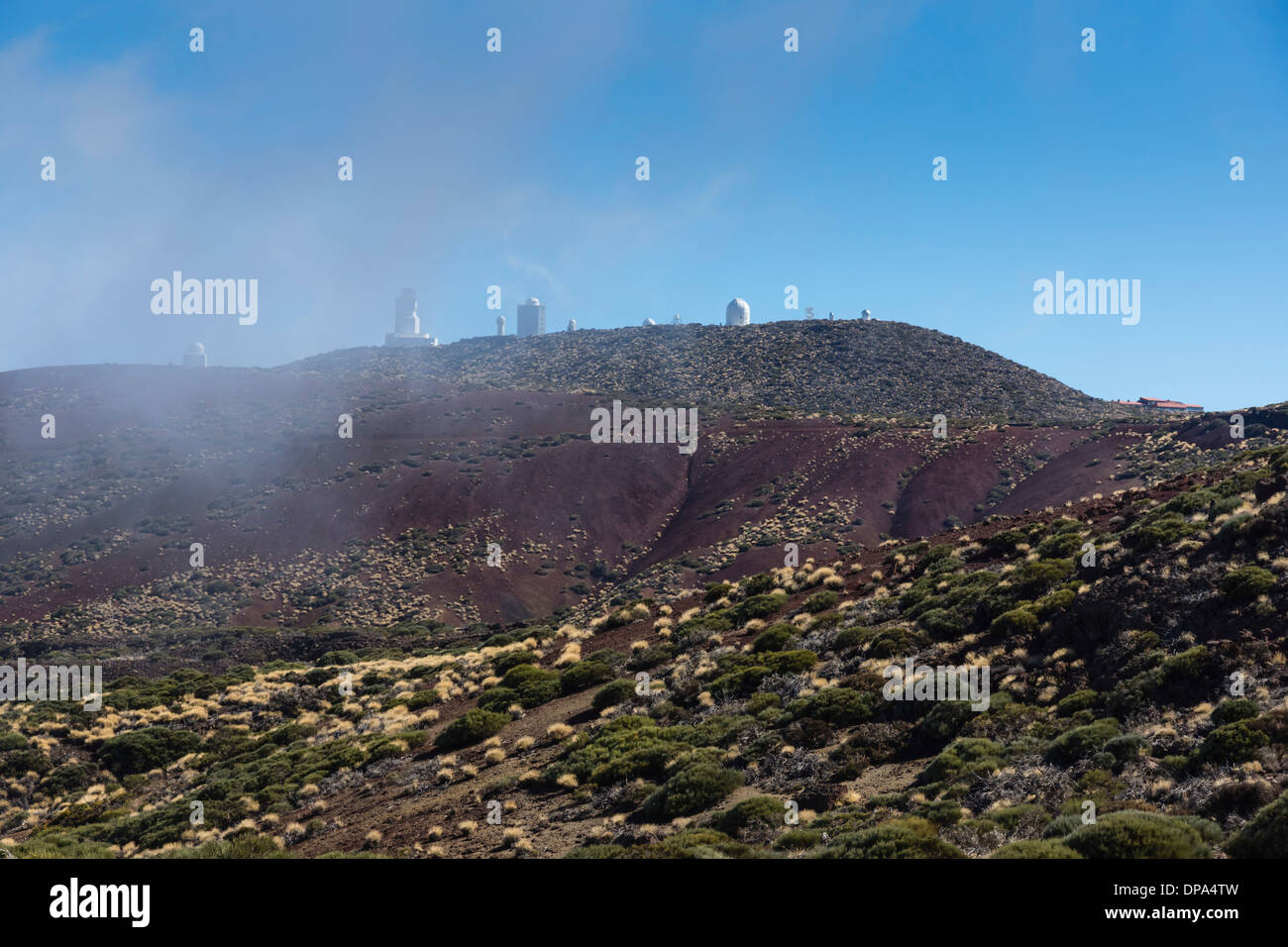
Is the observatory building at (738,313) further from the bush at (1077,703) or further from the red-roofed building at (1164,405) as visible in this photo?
the bush at (1077,703)

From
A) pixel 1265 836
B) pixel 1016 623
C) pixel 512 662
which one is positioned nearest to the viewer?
pixel 1265 836

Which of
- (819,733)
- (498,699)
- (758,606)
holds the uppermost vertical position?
(758,606)

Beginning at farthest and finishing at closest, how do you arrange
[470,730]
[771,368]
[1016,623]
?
[771,368], [470,730], [1016,623]

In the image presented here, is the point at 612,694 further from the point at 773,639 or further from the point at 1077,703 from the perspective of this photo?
the point at 1077,703

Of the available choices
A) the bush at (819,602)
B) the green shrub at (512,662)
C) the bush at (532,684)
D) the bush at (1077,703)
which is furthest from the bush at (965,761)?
the green shrub at (512,662)

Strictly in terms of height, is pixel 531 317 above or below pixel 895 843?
above

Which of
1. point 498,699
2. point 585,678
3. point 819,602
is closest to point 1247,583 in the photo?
point 819,602

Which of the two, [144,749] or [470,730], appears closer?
[470,730]
